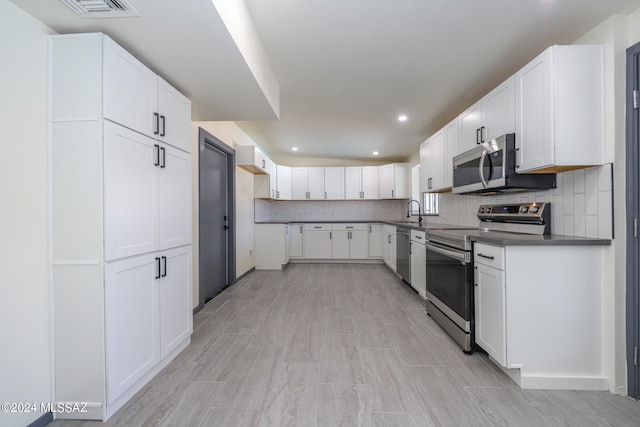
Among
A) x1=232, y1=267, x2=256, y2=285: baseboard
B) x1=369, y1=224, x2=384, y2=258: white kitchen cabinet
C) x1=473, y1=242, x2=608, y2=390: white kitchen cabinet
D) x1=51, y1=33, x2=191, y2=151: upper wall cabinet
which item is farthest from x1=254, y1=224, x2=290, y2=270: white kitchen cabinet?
x1=473, y1=242, x2=608, y2=390: white kitchen cabinet

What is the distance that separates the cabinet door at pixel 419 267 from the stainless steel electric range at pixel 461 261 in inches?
10.9

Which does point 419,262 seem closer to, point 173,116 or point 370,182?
point 173,116

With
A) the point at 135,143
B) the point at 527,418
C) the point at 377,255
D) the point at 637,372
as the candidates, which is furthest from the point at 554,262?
the point at 377,255

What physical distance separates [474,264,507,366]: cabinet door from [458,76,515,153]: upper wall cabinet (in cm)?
112

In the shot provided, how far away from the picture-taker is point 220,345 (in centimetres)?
234

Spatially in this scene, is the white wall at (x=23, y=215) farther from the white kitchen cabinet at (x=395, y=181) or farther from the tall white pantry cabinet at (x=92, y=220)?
the white kitchen cabinet at (x=395, y=181)

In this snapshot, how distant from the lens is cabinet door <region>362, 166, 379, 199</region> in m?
6.35

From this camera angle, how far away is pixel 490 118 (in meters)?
2.43

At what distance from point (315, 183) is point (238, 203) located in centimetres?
227

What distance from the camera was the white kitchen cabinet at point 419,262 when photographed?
3281 millimetres

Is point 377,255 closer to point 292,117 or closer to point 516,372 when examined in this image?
point 292,117

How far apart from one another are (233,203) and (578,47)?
3.98m

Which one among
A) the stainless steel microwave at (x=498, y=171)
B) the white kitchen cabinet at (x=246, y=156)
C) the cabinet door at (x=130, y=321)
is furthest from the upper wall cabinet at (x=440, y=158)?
the cabinet door at (x=130, y=321)

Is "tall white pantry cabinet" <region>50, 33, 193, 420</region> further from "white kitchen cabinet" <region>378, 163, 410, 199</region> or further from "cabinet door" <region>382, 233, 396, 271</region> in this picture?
"white kitchen cabinet" <region>378, 163, 410, 199</region>
